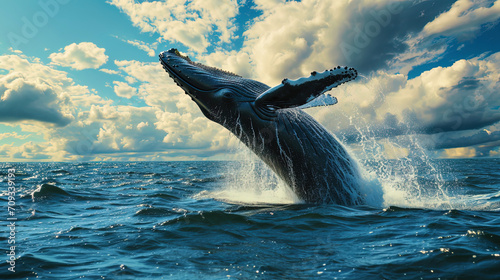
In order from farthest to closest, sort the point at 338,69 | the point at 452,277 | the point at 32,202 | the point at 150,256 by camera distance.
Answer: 1. the point at 32,202
2. the point at 338,69
3. the point at 150,256
4. the point at 452,277

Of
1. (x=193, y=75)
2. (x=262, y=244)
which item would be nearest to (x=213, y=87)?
(x=193, y=75)

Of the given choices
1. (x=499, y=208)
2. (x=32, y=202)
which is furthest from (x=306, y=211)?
(x=32, y=202)

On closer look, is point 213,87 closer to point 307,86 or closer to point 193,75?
point 193,75

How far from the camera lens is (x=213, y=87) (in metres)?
7.04

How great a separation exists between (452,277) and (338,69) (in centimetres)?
345

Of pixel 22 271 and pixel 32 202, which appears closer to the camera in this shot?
Result: pixel 22 271

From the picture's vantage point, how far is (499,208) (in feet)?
22.7

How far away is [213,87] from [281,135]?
1811mm

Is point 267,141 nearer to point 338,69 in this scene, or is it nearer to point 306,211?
point 306,211

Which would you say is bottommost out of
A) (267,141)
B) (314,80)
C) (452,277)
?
(452,277)

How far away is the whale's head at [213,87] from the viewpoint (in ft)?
22.5

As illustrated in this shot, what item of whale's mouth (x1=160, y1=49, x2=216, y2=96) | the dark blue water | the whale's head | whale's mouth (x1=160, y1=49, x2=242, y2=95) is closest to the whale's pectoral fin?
the whale's head

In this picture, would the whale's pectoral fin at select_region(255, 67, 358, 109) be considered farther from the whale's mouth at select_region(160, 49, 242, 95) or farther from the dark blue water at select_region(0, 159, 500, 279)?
the dark blue water at select_region(0, 159, 500, 279)

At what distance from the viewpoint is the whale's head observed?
22.5ft
